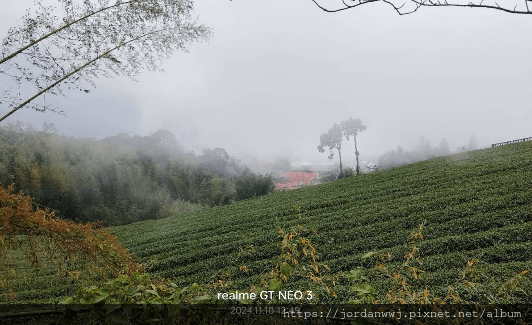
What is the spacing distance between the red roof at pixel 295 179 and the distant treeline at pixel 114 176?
136 centimetres

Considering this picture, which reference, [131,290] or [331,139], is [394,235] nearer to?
[131,290]

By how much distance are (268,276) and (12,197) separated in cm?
152

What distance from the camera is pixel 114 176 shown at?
560 inches

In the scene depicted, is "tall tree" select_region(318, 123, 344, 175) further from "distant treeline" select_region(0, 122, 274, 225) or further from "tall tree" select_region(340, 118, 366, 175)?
"distant treeline" select_region(0, 122, 274, 225)

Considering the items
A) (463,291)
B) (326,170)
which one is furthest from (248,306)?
(326,170)

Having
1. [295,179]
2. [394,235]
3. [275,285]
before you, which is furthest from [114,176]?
[275,285]

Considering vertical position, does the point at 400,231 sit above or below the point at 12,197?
below

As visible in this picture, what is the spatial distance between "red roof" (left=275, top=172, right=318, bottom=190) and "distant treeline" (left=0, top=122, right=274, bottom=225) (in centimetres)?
136

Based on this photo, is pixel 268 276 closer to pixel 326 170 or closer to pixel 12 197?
pixel 12 197

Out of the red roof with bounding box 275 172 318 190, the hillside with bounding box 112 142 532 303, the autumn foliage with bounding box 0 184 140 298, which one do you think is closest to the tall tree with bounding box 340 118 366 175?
the red roof with bounding box 275 172 318 190

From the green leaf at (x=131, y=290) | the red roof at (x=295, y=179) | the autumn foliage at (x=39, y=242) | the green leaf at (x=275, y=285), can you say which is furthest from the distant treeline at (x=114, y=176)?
the green leaf at (x=275, y=285)

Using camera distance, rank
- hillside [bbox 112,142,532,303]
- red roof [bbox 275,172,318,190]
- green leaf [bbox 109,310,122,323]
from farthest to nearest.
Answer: red roof [bbox 275,172,318,190] → hillside [bbox 112,142,532,303] → green leaf [bbox 109,310,122,323]

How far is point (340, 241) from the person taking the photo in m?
5.45

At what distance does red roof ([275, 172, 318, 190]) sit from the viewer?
18.2m
